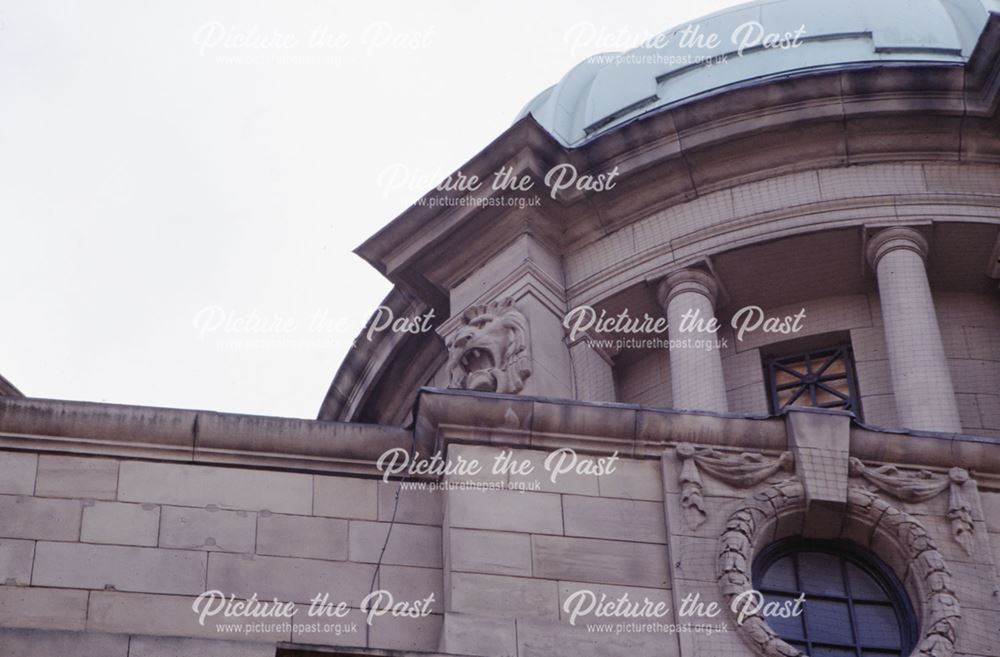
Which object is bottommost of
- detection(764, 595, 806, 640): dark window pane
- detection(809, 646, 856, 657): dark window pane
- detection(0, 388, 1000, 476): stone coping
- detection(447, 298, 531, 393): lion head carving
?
detection(809, 646, 856, 657): dark window pane

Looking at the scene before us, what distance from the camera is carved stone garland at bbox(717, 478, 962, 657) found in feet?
67.4

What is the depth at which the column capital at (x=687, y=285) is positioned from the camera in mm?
30953

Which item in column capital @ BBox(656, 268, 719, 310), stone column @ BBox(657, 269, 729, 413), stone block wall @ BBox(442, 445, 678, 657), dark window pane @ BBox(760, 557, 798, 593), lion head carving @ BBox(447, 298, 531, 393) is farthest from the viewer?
column capital @ BBox(656, 268, 719, 310)

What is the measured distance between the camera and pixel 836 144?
31266mm

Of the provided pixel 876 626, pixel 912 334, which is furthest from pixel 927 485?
pixel 912 334

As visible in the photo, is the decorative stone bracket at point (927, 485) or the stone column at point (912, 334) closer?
the decorative stone bracket at point (927, 485)

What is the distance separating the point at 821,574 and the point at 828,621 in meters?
0.53

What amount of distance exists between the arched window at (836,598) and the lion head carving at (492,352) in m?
6.66

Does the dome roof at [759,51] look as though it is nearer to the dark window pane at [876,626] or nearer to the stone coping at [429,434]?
the stone coping at [429,434]

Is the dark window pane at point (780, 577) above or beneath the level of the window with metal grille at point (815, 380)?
beneath

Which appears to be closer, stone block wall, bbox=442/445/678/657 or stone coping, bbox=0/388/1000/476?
stone block wall, bbox=442/445/678/657

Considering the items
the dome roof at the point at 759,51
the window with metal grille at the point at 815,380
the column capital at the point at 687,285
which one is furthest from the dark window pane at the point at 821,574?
the dome roof at the point at 759,51

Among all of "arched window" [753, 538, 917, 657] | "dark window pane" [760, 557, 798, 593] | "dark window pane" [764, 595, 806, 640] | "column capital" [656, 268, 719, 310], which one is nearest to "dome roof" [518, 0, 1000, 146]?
"column capital" [656, 268, 719, 310]

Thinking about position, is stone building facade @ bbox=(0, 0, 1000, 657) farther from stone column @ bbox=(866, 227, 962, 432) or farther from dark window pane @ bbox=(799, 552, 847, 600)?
stone column @ bbox=(866, 227, 962, 432)
